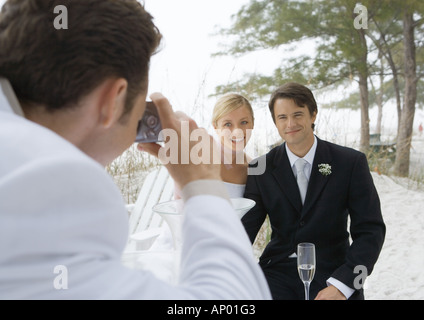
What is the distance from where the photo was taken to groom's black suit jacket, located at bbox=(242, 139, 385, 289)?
2.03 m

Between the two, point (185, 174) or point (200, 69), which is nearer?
point (185, 174)

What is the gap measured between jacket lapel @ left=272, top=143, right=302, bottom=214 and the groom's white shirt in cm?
170

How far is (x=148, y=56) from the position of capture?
73 centimetres

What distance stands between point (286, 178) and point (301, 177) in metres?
0.09

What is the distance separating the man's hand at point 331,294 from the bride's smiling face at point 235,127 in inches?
50.8

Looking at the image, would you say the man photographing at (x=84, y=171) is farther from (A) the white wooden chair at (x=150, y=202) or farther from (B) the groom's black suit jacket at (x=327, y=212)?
(A) the white wooden chair at (x=150, y=202)

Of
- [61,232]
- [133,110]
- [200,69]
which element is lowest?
[61,232]

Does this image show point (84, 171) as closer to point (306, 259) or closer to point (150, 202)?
point (306, 259)

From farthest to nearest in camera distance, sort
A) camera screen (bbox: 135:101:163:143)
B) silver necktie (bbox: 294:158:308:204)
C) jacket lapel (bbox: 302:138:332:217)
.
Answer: silver necktie (bbox: 294:158:308:204)
jacket lapel (bbox: 302:138:332:217)
camera screen (bbox: 135:101:163:143)

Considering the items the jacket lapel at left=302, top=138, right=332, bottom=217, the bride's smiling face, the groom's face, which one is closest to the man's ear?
the jacket lapel at left=302, top=138, right=332, bottom=217

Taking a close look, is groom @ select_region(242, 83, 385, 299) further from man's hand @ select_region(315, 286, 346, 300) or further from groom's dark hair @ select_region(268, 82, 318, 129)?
groom's dark hair @ select_region(268, 82, 318, 129)

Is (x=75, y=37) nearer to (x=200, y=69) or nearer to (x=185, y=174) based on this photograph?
(x=185, y=174)

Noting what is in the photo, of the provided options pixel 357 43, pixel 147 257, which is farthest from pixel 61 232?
pixel 357 43

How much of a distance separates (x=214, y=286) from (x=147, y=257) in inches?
31.8
